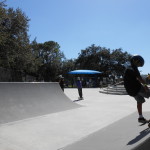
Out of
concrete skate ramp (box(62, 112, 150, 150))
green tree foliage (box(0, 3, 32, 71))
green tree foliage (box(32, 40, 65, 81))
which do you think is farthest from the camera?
green tree foliage (box(32, 40, 65, 81))

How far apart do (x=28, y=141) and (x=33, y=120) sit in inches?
86.5

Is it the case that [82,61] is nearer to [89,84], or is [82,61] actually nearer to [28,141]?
[89,84]

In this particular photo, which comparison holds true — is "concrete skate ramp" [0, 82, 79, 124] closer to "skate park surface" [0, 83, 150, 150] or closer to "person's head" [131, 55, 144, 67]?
"skate park surface" [0, 83, 150, 150]

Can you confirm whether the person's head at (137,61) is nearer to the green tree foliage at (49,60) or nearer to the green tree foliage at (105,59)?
the green tree foliage at (105,59)

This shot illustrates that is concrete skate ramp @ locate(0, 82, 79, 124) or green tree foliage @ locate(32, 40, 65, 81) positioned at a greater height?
green tree foliage @ locate(32, 40, 65, 81)

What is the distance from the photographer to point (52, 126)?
6688 millimetres

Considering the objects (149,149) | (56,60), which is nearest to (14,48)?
(149,149)

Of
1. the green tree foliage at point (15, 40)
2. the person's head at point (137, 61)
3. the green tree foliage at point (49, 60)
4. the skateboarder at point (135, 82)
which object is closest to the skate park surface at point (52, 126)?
the skateboarder at point (135, 82)

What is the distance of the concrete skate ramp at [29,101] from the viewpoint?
7459 mm

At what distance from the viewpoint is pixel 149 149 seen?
420 cm

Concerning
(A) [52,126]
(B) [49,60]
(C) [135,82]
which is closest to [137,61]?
(C) [135,82]

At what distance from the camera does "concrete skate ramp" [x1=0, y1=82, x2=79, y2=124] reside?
7.46 meters

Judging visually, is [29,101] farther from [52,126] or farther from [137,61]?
[137,61]

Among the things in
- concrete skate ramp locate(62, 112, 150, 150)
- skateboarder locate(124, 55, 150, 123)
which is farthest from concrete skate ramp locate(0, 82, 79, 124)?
skateboarder locate(124, 55, 150, 123)
